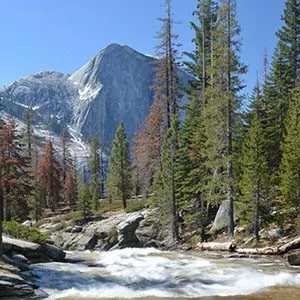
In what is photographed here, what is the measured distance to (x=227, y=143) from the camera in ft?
86.9

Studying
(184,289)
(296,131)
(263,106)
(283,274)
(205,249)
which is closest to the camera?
(184,289)

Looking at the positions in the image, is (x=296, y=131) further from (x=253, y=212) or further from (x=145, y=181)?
(x=145, y=181)

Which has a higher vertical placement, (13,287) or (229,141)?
(229,141)

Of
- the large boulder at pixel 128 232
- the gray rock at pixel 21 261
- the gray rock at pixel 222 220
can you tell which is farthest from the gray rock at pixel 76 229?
the gray rock at pixel 21 261

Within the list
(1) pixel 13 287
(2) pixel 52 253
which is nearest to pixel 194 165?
(2) pixel 52 253

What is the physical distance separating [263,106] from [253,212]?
15764 millimetres

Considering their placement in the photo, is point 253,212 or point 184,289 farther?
point 253,212

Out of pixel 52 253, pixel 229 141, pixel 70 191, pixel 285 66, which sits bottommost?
pixel 52 253

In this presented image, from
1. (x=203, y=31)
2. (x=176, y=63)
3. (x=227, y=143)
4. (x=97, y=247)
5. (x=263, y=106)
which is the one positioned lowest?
(x=97, y=247)

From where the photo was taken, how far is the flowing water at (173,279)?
488 inches

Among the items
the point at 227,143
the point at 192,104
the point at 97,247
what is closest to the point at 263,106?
the point at 192,104

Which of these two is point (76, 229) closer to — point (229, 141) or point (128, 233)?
point (128, 233)

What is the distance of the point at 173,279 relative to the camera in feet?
49.3

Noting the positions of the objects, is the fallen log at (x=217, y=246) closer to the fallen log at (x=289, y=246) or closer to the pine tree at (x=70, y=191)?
the fallen log at (x=289, y=246)
